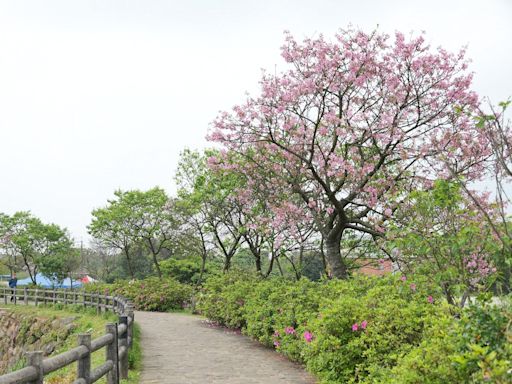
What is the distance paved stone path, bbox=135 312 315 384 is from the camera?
9141 mm

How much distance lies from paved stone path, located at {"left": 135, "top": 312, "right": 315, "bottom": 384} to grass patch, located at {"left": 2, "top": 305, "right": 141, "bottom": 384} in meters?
0.22

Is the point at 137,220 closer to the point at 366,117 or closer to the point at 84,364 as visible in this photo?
the point at 366,117

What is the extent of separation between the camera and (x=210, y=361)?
10.9 meters

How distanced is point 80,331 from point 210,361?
10.3 metres

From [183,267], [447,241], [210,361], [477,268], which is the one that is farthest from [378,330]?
[183,267]

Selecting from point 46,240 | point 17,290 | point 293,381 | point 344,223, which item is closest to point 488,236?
point 293,381

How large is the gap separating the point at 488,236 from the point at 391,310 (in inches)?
90.9

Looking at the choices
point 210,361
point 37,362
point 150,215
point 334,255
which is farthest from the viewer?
point 150,215

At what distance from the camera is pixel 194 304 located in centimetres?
2533

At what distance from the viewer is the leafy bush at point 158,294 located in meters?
26.3

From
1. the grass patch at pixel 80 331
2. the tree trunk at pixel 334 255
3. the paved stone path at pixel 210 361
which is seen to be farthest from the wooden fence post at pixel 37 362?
the tree trunk at pixel 334 255

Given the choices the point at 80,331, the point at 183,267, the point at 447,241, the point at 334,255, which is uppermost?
the point at 183,267

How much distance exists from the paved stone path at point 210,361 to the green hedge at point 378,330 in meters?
0.43

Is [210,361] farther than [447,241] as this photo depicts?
Yes
